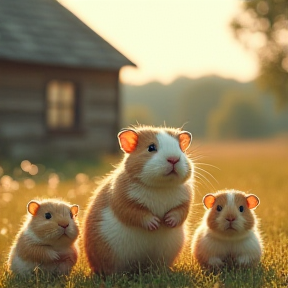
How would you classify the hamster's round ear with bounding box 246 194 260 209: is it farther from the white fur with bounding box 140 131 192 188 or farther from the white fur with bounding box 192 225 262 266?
the white fur with bounding box 140 131 192 188

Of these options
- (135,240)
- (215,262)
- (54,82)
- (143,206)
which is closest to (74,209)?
(135,240)

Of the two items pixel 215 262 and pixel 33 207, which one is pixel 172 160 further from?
pixel 33 207

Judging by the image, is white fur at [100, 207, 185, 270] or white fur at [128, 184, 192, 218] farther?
white fur at [100, 207, 185, 270]

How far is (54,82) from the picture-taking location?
59.9ft

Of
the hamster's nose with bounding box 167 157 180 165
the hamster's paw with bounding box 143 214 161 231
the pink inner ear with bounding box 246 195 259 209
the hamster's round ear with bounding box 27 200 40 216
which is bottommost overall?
the hamster's round ear with bounding box 27 200 40 216

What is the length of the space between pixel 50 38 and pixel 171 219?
45.6ft

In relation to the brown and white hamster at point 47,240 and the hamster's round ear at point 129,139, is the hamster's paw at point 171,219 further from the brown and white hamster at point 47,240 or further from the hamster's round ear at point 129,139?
the brown and white hamster at point 47,240

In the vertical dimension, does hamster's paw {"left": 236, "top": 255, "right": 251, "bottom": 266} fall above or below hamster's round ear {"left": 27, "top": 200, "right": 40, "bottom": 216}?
below

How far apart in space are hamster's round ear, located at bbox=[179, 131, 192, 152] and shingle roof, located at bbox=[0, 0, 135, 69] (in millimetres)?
11728

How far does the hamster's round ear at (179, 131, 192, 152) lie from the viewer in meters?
4.96

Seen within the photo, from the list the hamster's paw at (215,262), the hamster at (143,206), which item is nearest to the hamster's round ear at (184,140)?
the hamster at (143,206)

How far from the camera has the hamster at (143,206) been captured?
4.62 meters

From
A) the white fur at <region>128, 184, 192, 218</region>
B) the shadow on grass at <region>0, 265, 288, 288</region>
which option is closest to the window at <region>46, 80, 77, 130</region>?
the shadow on grass at <region>0, 265, 288, 288</region>

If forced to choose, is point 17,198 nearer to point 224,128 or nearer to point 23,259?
point 23,259
